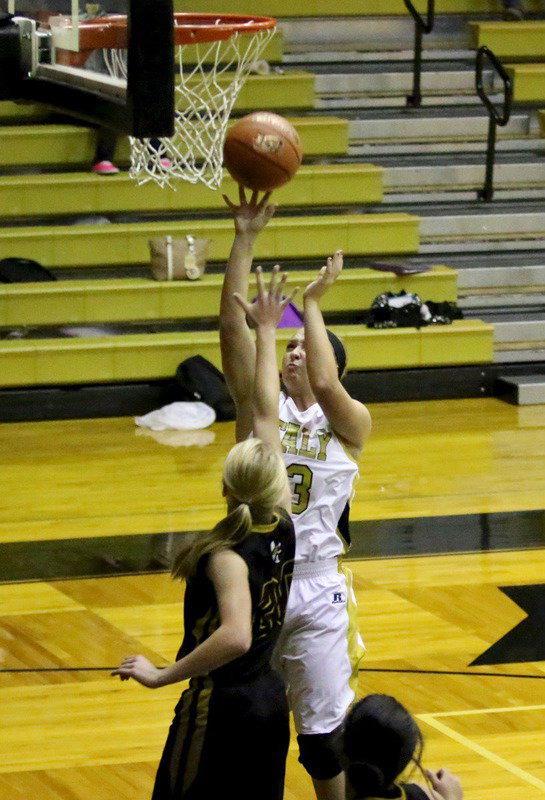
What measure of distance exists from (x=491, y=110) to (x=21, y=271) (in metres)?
3.77

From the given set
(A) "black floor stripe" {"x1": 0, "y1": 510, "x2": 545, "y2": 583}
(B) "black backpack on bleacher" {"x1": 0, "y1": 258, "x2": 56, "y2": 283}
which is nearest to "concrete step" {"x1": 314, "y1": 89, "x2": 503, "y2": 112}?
(B) "black backpack on bleacher" {"x1": 0, "y1": 258, "x2": 56, "y2": 283}

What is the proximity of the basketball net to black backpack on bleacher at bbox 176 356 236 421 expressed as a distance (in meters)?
1.21

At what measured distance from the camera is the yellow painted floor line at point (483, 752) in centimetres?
399

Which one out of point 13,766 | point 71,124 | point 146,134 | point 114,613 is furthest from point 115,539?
point 71,124

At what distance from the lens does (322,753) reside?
3432 millimetres

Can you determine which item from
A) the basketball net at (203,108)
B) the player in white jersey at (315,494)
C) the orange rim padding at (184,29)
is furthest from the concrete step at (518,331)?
the player in white jersey at (315,494)

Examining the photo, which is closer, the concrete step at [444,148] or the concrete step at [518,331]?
the concrete step at [518,331]

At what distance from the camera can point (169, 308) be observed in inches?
368

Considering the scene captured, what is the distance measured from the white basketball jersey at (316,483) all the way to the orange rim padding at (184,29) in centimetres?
147

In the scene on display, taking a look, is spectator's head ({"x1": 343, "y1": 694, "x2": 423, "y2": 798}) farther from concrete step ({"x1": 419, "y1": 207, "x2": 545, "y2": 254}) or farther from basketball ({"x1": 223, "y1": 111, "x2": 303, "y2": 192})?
concrete step ({"x1": 419, "y1": 207, "x2": 545, "y2": 254})

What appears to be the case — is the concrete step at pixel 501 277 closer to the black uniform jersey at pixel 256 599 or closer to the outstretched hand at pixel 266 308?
the outstretched hand at pixel 266 308

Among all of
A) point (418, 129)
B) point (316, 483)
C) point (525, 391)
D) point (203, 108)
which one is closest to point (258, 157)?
point (316, 483)

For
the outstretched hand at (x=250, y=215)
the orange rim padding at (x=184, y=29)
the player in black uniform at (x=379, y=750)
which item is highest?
the orange rim padding at (x=184, y=29)

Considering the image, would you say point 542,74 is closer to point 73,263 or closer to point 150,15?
point 73,263
